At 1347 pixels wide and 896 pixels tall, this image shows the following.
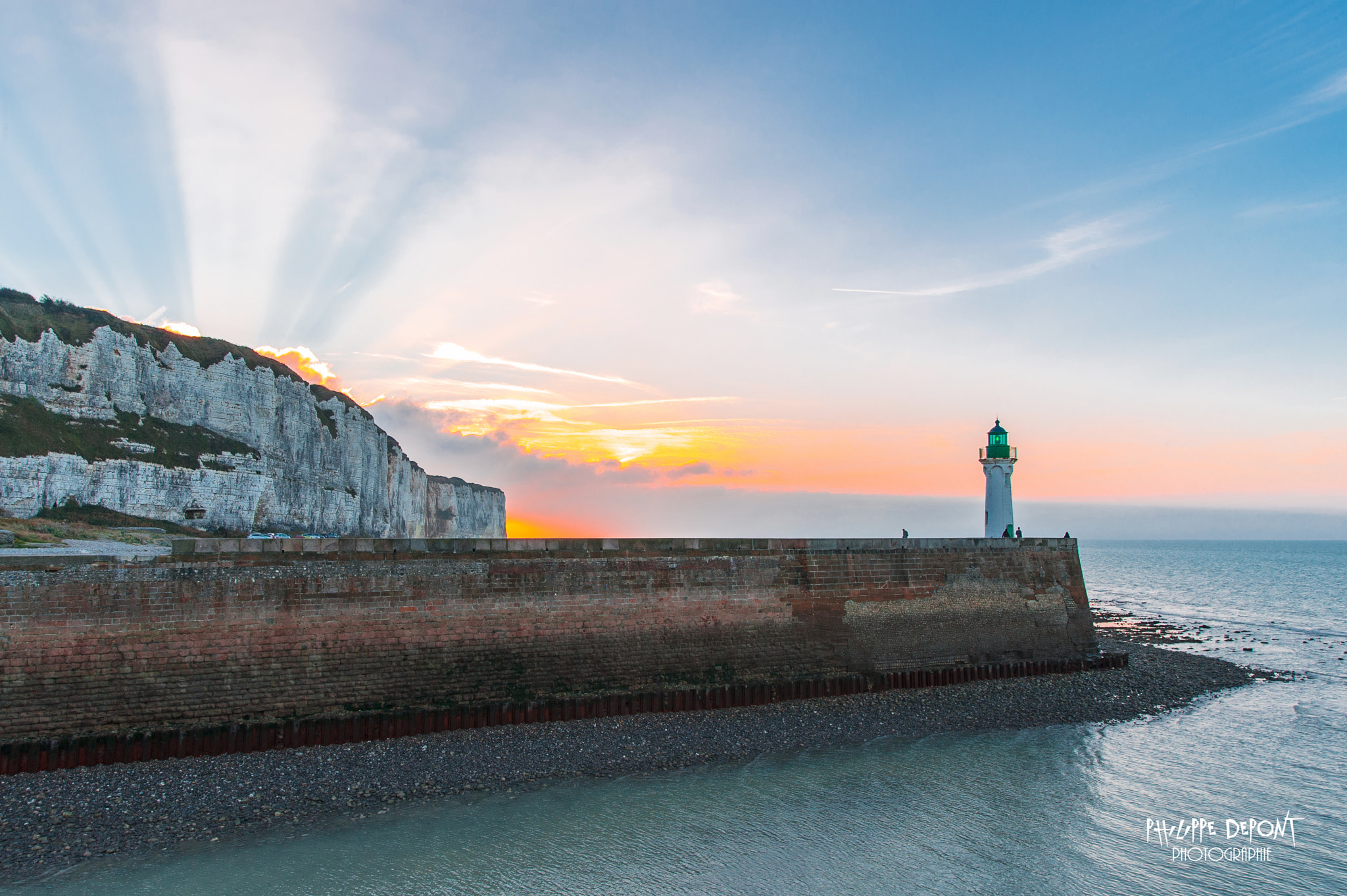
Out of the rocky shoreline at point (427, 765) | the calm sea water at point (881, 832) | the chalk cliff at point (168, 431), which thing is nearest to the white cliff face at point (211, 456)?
the chalk cliff at point (168, 431)

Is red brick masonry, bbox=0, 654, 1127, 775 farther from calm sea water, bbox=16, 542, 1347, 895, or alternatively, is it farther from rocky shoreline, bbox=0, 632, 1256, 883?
calm sea water, bbox=16, 542, 1347, 895

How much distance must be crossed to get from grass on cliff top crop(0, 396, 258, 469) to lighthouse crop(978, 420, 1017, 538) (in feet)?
131

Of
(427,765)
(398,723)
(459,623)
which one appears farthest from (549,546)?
(427,765)

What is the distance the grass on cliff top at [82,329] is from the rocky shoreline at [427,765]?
33.5 m

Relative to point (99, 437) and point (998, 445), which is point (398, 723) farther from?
point (99, 437)

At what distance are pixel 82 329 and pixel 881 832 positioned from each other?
44.7 metres

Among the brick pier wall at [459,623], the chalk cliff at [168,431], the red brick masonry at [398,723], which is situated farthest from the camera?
the chalk cliff at [168,431]

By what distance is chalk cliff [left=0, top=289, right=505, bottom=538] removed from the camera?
3262 centimetres

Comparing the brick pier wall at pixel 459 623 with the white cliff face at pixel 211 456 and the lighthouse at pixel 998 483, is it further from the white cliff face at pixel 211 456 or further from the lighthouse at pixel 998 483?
the white cliff face at pixel 211 456

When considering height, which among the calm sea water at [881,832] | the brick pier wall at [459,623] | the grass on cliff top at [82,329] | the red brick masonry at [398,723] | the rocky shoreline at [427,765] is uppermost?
the grass on cliff top at [82,329]

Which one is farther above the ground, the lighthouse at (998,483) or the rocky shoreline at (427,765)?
the lighthouse at (998,483)

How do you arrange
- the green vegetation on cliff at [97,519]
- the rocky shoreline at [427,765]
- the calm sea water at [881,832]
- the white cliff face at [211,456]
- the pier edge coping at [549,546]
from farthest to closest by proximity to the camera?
the white cliff face at [211,456] → the green vegetation on cliff at [97,519] → the pier edge coping at [549,546] → the rocky shoreline at [427,765] → the calm sea water at [881,832]

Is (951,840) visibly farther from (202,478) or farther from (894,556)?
(202,478)

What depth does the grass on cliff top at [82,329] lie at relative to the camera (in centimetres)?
3441
